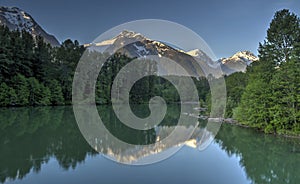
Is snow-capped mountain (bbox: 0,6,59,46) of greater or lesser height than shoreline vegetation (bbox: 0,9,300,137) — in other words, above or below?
above

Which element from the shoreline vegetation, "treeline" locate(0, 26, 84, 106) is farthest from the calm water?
"treeline" locate(0, 26, 84, 106)

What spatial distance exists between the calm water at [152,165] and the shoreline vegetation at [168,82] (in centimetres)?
263

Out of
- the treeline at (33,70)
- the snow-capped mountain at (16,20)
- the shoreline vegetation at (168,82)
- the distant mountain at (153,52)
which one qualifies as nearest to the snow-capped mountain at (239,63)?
the distant mountain at (153,52)

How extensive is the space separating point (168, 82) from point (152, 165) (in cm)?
5510

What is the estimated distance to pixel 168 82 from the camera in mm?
63250

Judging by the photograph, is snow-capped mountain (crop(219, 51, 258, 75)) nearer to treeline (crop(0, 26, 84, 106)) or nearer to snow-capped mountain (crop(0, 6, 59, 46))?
treeline (crop(0, 26, 84, 106))

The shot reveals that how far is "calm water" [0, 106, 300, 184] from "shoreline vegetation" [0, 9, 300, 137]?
8.62ft

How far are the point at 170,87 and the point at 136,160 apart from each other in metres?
52.6

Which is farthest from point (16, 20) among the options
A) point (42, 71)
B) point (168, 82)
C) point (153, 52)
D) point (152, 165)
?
point (152, 165)

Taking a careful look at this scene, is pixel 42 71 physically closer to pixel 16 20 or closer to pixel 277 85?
pixel 277 85

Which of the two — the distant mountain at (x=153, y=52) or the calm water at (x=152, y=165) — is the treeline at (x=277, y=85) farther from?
the distant mountain at (x=153, y=52)

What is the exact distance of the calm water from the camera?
7129 millimetres

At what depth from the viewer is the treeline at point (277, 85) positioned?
13789 mm

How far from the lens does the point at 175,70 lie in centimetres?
5488
